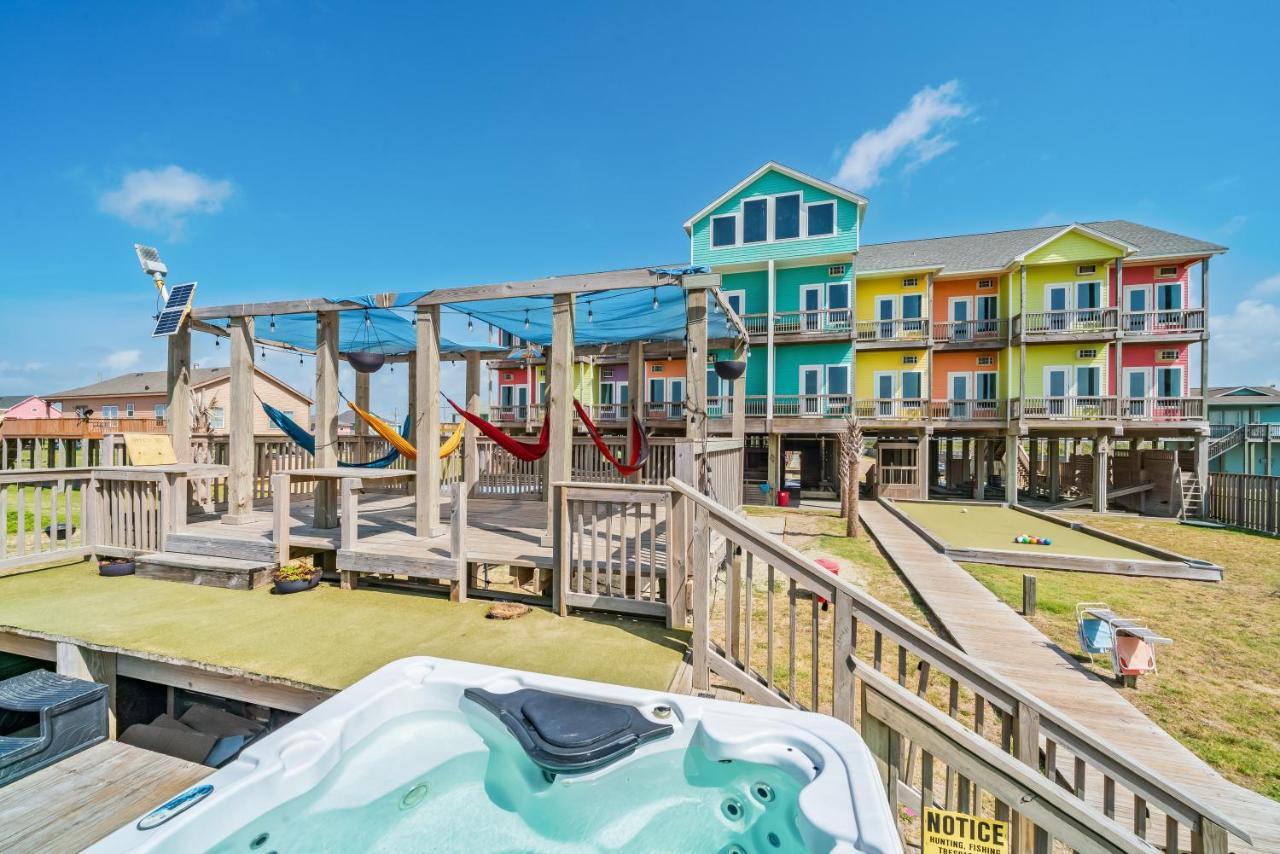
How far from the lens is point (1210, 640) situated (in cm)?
488

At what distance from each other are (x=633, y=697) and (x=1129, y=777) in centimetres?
195

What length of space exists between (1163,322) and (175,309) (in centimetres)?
2215

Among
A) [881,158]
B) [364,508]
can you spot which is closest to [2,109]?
[364,508]

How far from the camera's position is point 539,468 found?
26.3 feet

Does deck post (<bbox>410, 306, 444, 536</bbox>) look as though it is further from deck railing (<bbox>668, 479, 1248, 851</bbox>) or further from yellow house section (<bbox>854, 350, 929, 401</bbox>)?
yellow house section (<bbox>854, 350, 929, 401</bbox>)

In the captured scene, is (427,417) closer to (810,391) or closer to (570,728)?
(570,728)

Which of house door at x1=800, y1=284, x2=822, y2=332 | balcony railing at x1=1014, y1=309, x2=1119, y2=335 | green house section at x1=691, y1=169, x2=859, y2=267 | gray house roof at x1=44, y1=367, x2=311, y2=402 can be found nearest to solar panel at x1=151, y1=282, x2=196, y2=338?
green house section at x1=691, y1=169, x2=859, y2=267

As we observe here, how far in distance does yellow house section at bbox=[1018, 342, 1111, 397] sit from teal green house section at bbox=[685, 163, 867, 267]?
245 inches

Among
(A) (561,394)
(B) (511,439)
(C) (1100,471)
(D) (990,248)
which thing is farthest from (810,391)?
(A) (561,394)

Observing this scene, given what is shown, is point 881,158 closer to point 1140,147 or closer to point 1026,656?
point 1140,147

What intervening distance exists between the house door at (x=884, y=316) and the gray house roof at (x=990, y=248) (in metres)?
1.00

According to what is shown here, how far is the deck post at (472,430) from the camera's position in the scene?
24.3ft

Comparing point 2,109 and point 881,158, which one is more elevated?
point 881,158

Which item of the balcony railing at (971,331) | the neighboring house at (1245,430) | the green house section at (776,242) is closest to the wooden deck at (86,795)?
the green house section at (776,242)
